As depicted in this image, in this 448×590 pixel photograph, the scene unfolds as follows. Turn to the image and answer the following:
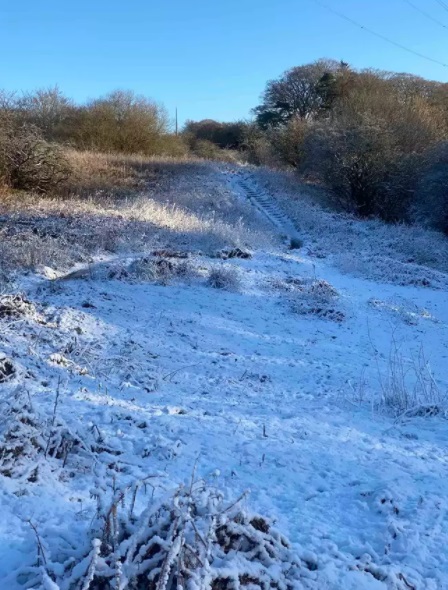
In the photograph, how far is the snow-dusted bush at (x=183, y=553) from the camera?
1833mm

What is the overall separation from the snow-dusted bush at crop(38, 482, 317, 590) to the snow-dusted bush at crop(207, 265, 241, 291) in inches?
276

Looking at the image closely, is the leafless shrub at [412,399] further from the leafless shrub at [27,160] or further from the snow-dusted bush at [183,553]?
the leafless shrub at [27,160]

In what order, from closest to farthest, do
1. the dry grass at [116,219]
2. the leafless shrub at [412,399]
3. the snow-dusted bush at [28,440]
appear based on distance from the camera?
1. the snow-dusted bush at [28,440]
2. the leafless shrub at [412,399]
3. the dry grass at [116,219]

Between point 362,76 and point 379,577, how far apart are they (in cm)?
3631

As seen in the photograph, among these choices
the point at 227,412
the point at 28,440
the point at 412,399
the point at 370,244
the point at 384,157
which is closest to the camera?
the point at 28,440

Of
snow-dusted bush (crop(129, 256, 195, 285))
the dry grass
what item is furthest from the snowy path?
snow-dusted bush (crop(129, 256, 195, 285))

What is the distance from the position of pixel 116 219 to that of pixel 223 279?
5.06m

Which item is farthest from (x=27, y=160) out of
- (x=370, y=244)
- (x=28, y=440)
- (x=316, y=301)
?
(x=28, y=440)

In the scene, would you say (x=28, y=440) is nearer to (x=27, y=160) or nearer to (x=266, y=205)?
(x=27, y=160)

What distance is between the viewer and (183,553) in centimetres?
189

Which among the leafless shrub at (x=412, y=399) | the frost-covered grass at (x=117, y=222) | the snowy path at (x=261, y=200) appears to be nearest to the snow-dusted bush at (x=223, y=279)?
the frost-covered grass at (x=117, y=222)

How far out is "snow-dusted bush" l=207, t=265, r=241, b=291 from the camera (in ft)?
30.3

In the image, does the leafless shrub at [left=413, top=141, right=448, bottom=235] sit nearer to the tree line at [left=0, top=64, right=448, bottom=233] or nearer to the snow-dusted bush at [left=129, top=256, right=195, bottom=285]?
the tree line at [left=0, top=64, right=448, bottom=233]

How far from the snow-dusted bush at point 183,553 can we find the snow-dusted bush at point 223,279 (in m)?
7.00
